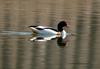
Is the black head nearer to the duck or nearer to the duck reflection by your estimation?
the duck

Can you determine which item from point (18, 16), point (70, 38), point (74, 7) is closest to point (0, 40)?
point (70, 38)

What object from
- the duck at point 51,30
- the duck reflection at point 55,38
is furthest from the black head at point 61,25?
the duck reflection at point 55,38

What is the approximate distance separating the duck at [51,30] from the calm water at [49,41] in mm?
80

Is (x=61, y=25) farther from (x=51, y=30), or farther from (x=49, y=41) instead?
(x=49, y=41)

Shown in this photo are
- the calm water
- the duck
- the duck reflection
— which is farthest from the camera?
the duck

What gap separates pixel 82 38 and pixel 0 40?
0.85 metres

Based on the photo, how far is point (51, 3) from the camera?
8133 mm

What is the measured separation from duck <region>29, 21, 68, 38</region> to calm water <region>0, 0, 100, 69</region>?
0.26ft

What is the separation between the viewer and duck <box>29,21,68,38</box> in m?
6.20

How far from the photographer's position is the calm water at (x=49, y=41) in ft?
16.4

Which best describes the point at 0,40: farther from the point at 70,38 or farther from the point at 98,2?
the point at 98,2

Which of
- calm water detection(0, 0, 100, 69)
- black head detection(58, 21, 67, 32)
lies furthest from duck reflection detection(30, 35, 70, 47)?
black head detection(58, 21, 67, 32)

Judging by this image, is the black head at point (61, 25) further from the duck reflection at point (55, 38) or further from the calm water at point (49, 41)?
the duck reflection at point (55, 38)

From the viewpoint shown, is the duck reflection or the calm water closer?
the calm water
